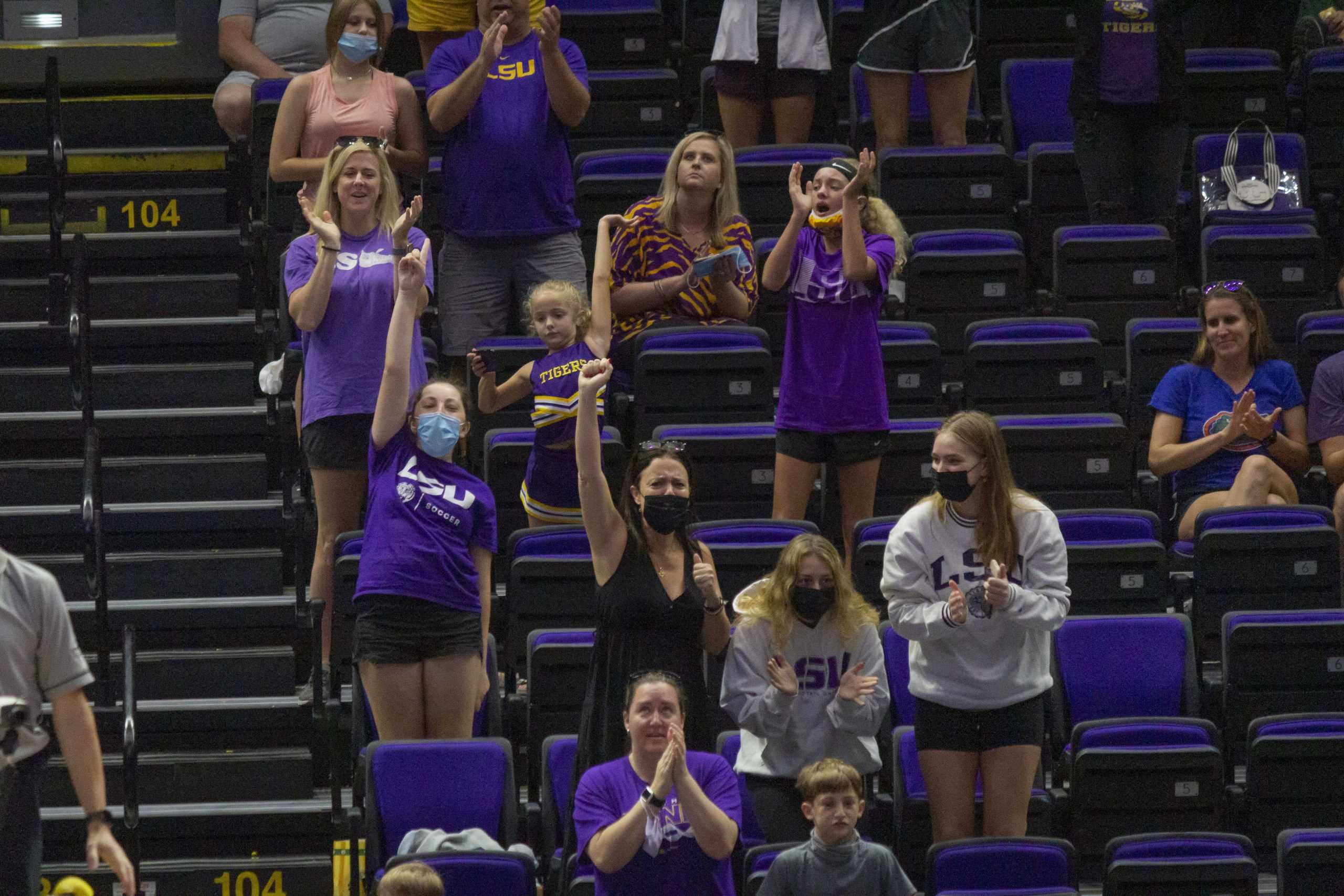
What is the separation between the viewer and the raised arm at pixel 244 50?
341 inches

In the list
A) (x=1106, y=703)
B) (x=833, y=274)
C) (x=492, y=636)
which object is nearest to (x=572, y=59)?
(x=833, y=274)

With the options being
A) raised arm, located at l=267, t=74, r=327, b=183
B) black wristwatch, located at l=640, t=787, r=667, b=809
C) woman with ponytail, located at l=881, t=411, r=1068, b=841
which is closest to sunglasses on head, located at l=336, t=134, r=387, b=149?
raised arm, located at l=267, t=74, r=327, b=183

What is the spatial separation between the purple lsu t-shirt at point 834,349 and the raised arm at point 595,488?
140 cm

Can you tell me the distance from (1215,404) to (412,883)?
3.53 m

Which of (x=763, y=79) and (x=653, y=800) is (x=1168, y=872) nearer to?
(x=653, y=800)

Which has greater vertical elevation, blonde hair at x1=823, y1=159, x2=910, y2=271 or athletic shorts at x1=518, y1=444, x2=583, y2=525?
blonde hair at x1=823, y1=159, x2=910, y2=271

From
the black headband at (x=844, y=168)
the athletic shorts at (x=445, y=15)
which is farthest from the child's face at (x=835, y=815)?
the athletic shorts at (x=445, y=15)

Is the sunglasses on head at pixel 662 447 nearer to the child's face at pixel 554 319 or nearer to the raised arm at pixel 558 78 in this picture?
the child's face at pixel 554 319

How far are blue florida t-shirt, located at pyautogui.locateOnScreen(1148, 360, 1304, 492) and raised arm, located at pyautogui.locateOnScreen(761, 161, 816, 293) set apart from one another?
1.40 m

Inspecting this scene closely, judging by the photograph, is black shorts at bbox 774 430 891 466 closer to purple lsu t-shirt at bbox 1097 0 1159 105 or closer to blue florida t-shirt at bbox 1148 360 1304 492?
blue florida t-shirt at bbox 1148 360 1304 492

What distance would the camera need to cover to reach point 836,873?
16.8ft

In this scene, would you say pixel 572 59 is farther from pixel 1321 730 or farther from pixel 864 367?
pixel 1321 730

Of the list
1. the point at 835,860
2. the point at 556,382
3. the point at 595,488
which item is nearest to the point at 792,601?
the point at 595,488

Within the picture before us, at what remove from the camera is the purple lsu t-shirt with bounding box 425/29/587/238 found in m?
7.53
